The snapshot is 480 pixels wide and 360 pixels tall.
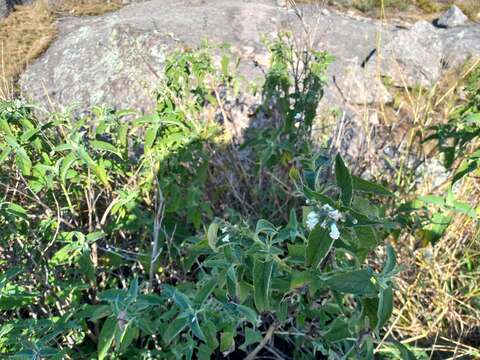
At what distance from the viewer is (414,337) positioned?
169 centimetres

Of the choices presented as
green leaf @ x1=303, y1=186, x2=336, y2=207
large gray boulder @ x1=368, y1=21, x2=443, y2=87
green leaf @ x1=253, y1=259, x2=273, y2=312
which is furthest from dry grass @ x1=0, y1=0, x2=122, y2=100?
green leaf @ x1=303, y1=186, x2=336, y2=207

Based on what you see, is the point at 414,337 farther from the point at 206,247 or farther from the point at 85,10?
the point at 85,10

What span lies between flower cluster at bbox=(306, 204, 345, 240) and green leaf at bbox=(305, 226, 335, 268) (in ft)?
0.03

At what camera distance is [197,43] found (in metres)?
3.34

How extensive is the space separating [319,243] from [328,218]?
43mm

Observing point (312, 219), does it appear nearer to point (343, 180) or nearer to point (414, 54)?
point (343, 180)

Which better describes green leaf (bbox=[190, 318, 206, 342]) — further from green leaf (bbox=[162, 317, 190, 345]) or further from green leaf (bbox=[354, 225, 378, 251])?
green leaf (bbox=[354, 225, 378, 251])

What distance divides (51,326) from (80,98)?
2.07m

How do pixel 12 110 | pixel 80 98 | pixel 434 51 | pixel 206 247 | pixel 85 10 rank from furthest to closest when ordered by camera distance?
1. pixel 85 10
2. pixel 434 51
3. pixel 80 98
4. pixel 12 110
5. pixel 206 247

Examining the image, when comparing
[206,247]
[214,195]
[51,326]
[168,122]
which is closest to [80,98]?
[214,195]

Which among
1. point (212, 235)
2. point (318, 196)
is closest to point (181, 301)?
point (212, 235)

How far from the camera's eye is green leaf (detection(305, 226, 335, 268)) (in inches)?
29.8

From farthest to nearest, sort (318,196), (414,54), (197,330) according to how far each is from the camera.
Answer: (414,54)
(197,330)
(318,196)

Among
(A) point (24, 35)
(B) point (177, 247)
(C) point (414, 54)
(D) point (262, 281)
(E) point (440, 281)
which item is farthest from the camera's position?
(A) point (24, 35)
